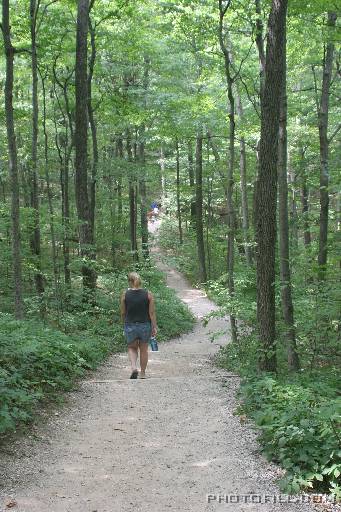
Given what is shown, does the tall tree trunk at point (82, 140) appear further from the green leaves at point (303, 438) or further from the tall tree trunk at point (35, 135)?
the green leaves at point (303, 438)

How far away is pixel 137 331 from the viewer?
821cm

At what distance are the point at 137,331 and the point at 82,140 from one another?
652 cm

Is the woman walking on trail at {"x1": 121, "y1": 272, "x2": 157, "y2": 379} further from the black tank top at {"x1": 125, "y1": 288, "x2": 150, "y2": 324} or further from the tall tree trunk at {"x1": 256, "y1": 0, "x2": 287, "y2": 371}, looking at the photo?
the tall tree trunk at {"x1": 256, "y1": 0, "x2": 287, "y2": 371}

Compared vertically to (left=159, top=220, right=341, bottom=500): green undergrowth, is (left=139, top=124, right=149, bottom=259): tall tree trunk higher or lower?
higher

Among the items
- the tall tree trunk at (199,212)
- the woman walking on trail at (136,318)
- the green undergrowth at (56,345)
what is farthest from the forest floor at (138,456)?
the tall tree trunk at (199,212)

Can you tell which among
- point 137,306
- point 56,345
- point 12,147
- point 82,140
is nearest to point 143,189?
point 82,140

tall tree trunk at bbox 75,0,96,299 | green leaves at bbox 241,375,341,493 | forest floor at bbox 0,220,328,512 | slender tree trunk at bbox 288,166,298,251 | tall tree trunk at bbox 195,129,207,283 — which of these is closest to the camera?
forest floor at bbox 0,220,328,512

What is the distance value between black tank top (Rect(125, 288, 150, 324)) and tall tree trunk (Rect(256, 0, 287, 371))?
2196 millimetres

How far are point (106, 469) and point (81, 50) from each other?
10.9 meters

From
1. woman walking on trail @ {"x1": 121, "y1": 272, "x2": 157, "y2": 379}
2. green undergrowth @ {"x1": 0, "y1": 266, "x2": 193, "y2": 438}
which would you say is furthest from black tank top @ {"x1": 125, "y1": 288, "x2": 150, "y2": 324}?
green undergrowth @ {"x1": 0, "y1": 266, "x2": 193, "y2": 438}

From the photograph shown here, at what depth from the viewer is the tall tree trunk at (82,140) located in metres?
12.2

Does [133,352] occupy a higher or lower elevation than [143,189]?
lower

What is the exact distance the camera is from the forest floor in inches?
146

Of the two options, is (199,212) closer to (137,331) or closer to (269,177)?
(137,331)
